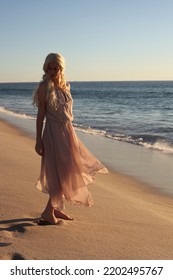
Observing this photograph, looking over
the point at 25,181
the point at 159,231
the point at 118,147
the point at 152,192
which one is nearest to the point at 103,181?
the point at 152,192

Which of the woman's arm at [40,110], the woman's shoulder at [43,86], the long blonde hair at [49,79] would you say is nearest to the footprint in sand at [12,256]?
the woman's arm at [40,110]

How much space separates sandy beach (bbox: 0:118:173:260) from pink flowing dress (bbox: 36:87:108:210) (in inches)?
14.6

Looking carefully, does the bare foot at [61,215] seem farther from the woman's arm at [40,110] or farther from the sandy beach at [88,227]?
the woman's arm at [40,110]

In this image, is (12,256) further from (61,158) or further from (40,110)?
(40,110)

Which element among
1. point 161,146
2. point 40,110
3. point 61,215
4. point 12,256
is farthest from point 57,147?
point 161,146

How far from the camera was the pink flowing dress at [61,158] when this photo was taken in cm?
475

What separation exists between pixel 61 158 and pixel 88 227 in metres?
0.82

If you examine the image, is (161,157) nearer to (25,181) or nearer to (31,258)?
(25,181)

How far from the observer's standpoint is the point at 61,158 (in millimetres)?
4754

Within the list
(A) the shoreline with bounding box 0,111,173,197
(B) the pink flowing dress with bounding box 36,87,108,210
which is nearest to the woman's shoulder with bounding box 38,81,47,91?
(B) the pink flowing dress with bounding box 36,87,108,210

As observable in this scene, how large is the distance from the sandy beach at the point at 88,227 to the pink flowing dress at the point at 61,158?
371mm

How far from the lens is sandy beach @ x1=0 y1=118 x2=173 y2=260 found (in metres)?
4.04

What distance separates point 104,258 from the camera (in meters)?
3.94

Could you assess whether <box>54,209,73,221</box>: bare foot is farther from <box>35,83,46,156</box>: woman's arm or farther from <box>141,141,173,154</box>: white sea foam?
<box>141,141,173,154</box>: white sea foam
